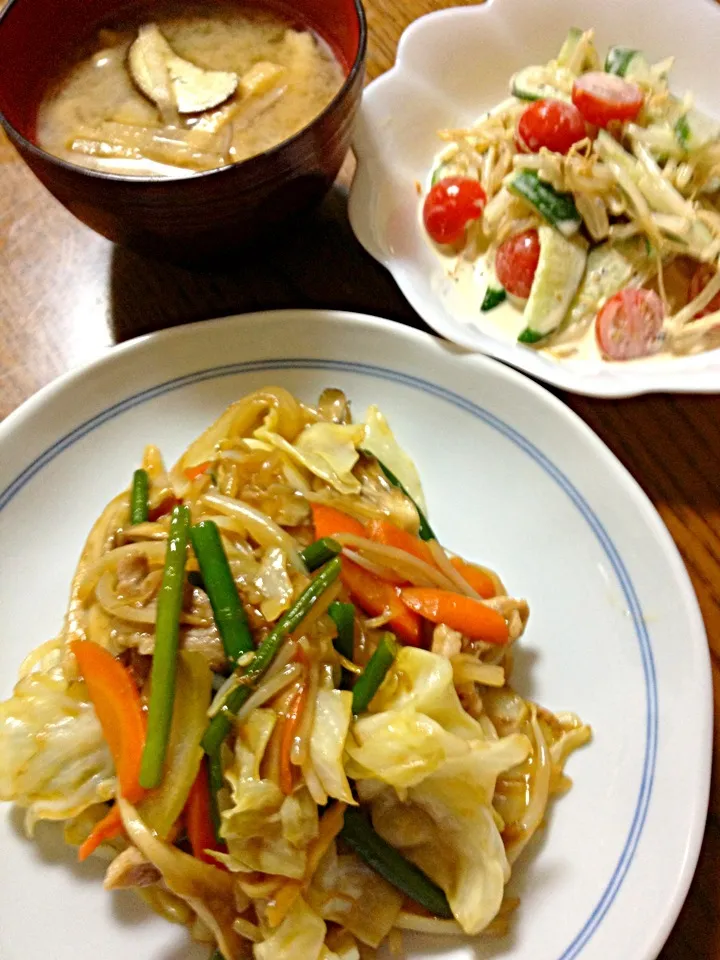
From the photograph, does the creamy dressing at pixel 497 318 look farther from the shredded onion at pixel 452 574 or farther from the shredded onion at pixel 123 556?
the shredded onion at pixel 123 556

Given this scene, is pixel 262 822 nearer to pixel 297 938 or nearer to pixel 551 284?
pixel 297 938

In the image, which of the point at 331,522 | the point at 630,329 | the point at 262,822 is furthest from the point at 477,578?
the point at 630,329

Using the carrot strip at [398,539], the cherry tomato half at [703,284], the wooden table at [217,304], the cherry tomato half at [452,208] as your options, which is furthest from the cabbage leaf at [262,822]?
the cherry tomato half at [703,284]

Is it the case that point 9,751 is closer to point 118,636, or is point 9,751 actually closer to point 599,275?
point 118,636

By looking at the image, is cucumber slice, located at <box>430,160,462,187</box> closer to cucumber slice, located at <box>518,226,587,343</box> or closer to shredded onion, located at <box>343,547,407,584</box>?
cucumber slice, located at <box>518,226,587,343</box>

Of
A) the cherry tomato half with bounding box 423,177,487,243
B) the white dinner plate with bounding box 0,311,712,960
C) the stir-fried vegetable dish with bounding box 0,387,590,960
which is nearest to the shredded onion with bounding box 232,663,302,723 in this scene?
the stir-fried vegetable dish with bounding box 0,387,590,960

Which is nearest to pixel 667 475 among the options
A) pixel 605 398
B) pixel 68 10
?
pixel 605 398

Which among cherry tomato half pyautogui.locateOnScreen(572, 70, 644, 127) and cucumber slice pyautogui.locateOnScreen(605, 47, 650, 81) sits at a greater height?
cucumber slice pyautogui.locateOnScreen(605, 47, 650, 81)
